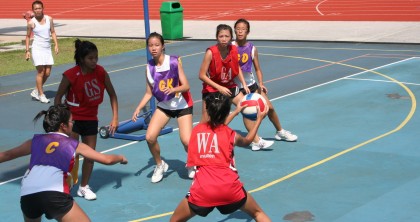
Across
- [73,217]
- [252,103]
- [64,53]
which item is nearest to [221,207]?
[73,217]

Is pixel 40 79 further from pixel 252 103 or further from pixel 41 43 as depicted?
pixel 252 103

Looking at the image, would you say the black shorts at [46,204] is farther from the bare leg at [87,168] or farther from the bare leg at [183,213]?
the bare leg at [87,168]

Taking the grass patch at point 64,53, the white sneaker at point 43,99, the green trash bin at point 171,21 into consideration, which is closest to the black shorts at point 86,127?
the white sneaker at point 43,99

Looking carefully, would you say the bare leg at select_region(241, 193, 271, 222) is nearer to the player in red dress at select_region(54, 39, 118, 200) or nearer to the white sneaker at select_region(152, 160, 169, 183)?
the player in red dress at select_region(54, 39, 118, 200)

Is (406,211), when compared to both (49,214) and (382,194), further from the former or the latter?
(49,214)

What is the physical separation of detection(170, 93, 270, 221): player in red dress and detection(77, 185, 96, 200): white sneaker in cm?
293

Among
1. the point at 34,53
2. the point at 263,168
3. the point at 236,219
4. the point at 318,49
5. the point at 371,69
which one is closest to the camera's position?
the point at 236,219

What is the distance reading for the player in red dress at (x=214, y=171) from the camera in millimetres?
6973

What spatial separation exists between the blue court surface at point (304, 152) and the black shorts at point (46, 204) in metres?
2.34

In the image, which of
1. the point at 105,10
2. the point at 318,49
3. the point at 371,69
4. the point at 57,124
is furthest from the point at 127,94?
the point at 105,10

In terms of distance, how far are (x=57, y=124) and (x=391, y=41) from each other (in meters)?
18.2

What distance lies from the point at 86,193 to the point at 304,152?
11.5 ft

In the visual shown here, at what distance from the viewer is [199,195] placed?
7.00 meters

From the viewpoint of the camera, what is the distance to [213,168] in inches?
277
